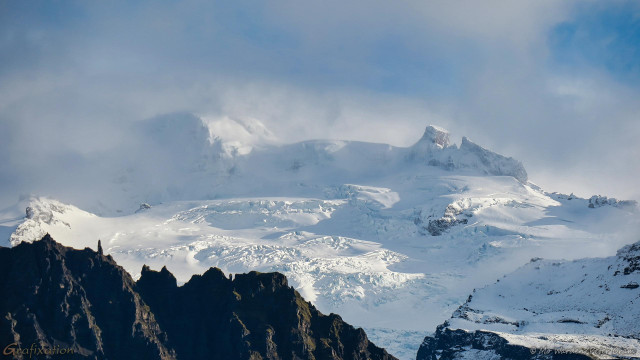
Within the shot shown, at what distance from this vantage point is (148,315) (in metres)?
162

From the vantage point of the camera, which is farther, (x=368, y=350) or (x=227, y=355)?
(x=368, y=350)

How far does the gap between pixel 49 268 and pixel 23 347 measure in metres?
15.1

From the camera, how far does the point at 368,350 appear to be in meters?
177

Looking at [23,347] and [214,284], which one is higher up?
[214,284]

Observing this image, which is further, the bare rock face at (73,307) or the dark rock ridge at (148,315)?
the dark rock ridge at (148,315)

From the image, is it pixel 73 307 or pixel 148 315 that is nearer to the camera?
pixel 73 307

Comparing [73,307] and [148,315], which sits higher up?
[148,315]

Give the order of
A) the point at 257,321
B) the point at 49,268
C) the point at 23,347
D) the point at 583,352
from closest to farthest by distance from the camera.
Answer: the point at 23,347
the point at 49,268
the point at 257,321
the point at 583,352

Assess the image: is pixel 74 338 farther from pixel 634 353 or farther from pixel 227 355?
pixel 634 353

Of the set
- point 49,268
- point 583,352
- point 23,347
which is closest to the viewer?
point 23,347

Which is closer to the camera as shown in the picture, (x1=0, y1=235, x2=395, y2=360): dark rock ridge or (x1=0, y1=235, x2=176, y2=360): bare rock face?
(x1=0, y1=235, x2=176, y2=360): bare rock face

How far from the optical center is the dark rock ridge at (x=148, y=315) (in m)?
151

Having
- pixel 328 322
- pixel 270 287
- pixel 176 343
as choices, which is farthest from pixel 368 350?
pixel 176 343

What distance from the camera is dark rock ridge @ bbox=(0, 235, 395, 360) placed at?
151m
